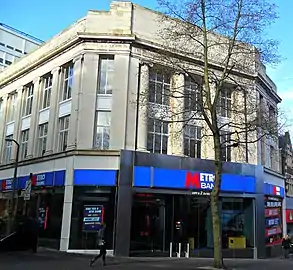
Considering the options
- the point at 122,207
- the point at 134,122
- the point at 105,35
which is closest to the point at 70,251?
the point at 122,207

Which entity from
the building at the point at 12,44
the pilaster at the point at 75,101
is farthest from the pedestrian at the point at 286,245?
the building at the point at 12,44

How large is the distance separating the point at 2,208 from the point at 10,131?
19.4 feet

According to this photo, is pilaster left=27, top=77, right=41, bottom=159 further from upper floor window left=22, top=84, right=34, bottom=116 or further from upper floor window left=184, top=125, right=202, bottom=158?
upper floor window left=184, top=125, right=202, bottom=158

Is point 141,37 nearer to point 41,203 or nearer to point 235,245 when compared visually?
point 41,203

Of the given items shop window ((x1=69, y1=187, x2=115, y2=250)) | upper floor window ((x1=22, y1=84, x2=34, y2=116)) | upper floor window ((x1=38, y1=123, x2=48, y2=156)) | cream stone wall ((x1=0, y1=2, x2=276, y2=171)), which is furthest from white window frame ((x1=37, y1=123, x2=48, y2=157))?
shop window ((x1=69, y1=187, x2=115, y2=250))

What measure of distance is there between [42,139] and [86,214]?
7.58 metres

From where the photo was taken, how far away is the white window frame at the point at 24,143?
2941 cm

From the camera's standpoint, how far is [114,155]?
22.6 meters

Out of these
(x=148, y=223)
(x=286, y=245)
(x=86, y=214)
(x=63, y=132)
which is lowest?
(x=286, y=245)

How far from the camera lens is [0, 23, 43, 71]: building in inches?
2434

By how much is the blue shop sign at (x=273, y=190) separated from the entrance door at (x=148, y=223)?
27.5ft

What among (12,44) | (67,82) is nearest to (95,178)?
(67,82)

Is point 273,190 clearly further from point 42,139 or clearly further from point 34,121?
point 34,121

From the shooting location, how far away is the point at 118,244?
21594mm
